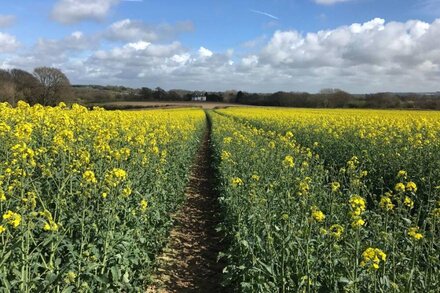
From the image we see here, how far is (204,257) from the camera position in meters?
7.61

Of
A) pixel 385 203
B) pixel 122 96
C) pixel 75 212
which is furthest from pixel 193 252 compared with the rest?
pixel 122 96

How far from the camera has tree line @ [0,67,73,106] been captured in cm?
6009

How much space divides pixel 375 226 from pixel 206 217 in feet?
18.7

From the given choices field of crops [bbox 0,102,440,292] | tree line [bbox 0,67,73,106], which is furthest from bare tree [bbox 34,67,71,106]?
field of crops [bbox 0,102,440,292]

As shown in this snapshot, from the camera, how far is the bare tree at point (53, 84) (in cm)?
6319

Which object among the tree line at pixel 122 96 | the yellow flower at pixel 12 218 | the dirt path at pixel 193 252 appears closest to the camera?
the yellow flower at pixel 12 218

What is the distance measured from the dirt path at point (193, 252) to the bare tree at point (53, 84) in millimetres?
56616

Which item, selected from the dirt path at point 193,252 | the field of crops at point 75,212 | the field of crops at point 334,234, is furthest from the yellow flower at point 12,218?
the dirt path at point 193,252

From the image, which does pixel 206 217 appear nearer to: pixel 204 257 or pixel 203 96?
pixel 204 257

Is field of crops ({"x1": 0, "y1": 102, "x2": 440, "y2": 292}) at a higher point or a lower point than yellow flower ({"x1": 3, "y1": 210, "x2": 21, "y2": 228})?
lower

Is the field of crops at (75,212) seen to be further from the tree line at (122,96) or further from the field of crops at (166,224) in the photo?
the tree line at (122,96)

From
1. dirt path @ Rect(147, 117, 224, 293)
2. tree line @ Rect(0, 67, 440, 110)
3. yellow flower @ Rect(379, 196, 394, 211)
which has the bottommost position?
dirt path @ Rect(147, 117, 224, 293)

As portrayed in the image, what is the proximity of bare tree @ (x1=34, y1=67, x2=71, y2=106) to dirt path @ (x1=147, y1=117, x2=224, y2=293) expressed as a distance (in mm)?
56616

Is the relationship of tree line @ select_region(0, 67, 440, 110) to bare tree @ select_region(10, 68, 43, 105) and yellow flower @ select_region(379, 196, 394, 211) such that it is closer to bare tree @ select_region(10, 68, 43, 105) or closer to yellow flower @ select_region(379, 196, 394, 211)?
bare tree @ select_region(10, 68, 43, 105)
